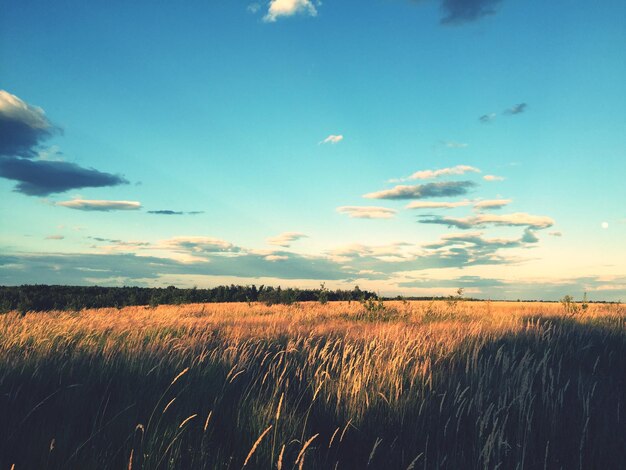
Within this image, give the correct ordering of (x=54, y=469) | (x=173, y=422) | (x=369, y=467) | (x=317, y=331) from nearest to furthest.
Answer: (x=54, y=469) → (x=369, y=467) → (x=173, y=422) → (x=317, y=331)

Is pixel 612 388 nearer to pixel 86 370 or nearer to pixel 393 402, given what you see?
pixel 393 402

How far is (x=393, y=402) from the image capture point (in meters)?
3.54

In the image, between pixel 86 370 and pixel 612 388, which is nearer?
pixel 86 370

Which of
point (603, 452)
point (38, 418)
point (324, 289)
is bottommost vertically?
point (603, 452)

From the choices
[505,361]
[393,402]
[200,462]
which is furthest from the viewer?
Answer: [505,361]

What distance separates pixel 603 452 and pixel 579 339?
4.93 m

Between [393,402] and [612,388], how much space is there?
3376 millimetres

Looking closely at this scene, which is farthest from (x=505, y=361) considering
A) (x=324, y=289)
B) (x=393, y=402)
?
(x=324, y=289)

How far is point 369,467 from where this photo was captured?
8.75 feet

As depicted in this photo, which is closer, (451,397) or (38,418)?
(38,418)

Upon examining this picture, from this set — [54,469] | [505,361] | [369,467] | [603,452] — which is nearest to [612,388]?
[505,361]

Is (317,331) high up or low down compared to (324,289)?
down

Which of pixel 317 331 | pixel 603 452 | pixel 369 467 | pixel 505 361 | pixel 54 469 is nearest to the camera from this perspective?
pixel 54 469

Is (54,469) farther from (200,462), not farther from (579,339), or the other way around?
(579,339)
